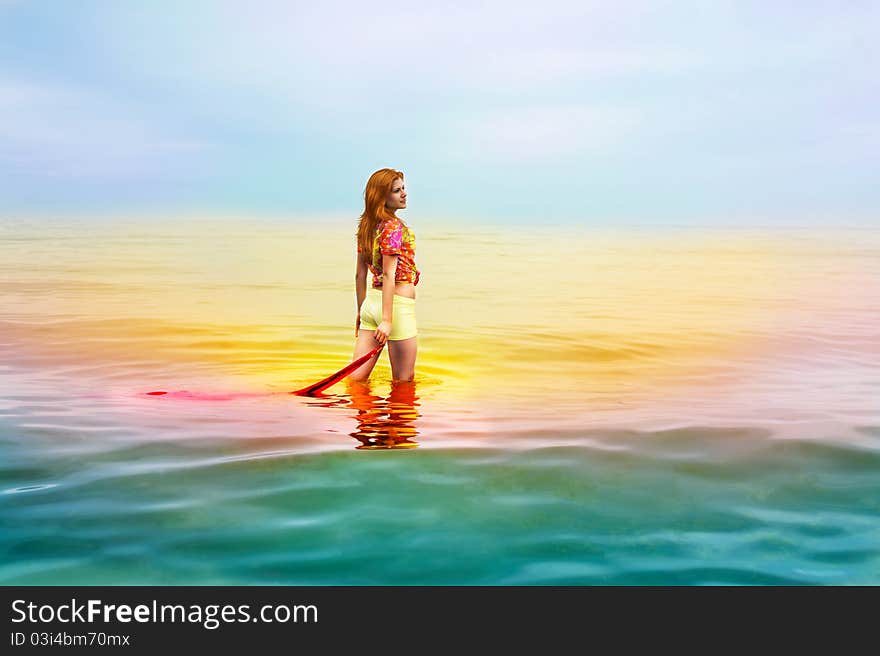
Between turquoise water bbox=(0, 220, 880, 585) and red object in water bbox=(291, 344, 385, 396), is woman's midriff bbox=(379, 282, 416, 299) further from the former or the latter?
turquoise water bbox=(0, 220, 880, 585)

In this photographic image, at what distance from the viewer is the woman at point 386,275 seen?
816cm

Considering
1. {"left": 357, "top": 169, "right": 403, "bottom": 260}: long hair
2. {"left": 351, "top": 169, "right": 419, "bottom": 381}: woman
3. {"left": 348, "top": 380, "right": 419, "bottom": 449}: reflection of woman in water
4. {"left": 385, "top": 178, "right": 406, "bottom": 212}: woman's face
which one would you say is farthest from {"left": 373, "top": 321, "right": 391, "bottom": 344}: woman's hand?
{"left": 385, "top": 178, "right": 406, "bottom": 212}: woman's face

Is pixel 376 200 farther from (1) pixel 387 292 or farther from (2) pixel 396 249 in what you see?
(1) pixel 387 292

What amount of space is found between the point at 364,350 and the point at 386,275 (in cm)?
94

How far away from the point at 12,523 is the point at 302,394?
3947 millimetres

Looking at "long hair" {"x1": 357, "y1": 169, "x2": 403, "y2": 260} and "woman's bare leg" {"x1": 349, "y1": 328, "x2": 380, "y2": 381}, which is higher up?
"long hair" {"x1": 357, "y1": 169, "x2": 403, "y2": 260}

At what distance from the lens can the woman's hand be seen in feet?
27.0

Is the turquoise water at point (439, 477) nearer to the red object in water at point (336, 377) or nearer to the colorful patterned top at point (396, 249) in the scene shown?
the red object in water at point (336, 377)

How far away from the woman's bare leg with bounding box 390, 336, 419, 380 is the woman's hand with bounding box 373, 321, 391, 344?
1.29 feet

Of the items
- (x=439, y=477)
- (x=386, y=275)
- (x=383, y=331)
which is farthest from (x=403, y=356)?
(x=439, y=477)

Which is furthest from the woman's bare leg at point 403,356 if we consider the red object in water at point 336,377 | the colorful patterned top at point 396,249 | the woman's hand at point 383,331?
the colorful patterned top at point 396,249

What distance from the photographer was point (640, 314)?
1599 cm
